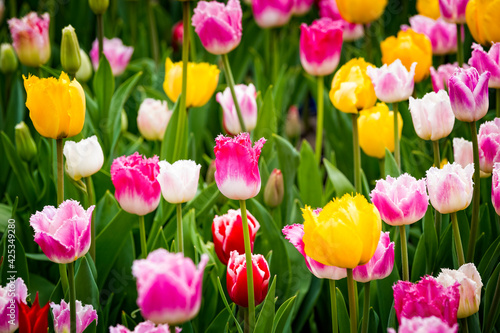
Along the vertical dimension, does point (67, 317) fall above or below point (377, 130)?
below

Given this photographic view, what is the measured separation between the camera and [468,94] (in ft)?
3.36

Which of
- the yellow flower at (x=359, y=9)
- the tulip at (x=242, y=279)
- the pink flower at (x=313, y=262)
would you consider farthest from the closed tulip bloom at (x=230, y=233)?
the yellow flower at (x=359, y=9)

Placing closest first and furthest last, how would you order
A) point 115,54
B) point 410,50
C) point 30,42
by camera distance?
point 410,50, point 30,42, point 115,54

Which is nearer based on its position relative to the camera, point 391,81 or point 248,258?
point 248,258

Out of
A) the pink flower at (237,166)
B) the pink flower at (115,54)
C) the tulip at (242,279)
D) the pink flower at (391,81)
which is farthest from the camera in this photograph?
the pink flower at (115,54)

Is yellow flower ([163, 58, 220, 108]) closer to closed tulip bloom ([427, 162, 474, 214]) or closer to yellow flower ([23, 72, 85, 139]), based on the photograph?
yellow flower ([23, 72, 85, 139])

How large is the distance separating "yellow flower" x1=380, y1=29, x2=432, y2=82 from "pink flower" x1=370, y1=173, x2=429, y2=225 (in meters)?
0.58

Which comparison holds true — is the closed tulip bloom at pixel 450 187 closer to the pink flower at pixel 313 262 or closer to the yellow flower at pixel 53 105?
the pink flower at pixel 313 262

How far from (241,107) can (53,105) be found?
22.9 inches

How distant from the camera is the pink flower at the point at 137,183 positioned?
3.39 ft

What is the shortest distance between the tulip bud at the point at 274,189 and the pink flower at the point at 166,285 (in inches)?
26.5

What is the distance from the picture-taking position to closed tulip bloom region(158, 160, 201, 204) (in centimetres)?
100

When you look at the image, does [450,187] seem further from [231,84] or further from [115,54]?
[115,54]

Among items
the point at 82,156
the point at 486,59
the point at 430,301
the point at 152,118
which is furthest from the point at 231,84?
the point at 430,301
